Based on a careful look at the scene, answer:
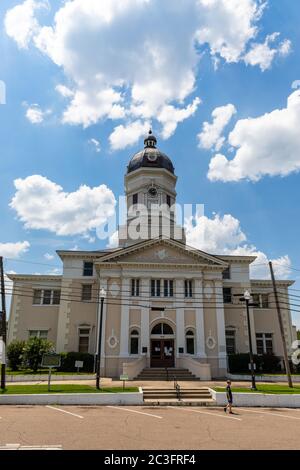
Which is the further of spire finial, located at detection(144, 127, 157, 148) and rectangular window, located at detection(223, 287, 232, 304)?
spire finial, located at detection(144, 127, 157, 148)

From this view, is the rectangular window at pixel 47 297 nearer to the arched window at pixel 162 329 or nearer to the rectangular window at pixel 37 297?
the rectangular window at pixel 37 297

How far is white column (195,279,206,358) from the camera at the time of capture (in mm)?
31516

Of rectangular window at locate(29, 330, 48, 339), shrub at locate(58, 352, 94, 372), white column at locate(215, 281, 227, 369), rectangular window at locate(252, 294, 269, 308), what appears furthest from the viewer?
rectangular window at locate(252, 294, 269, 308)

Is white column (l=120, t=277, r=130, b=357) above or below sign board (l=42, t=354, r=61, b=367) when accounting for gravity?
above

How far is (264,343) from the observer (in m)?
37.2

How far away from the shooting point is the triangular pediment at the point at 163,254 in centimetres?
3372

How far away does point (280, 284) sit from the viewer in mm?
40375

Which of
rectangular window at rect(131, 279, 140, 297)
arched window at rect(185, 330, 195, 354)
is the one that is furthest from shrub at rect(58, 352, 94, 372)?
arched window at rect(185, 330, 195, 354)

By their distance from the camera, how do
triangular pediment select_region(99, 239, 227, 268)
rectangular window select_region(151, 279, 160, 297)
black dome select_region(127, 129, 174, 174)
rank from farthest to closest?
black dome select_region(127, 129, 174, 174) → triangular pediment select_region(99, 239, 227, 268) → rectangular window select_region(151, 279, 160, 297)

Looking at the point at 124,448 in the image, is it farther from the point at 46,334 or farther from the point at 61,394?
the point at 46,334

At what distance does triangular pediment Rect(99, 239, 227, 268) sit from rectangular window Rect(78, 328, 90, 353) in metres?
7.74

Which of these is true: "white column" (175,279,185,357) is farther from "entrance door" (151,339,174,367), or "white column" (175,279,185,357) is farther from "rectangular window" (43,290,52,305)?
"rectangular window" (43,290,52,305)

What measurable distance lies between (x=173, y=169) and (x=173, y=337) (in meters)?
20.8
